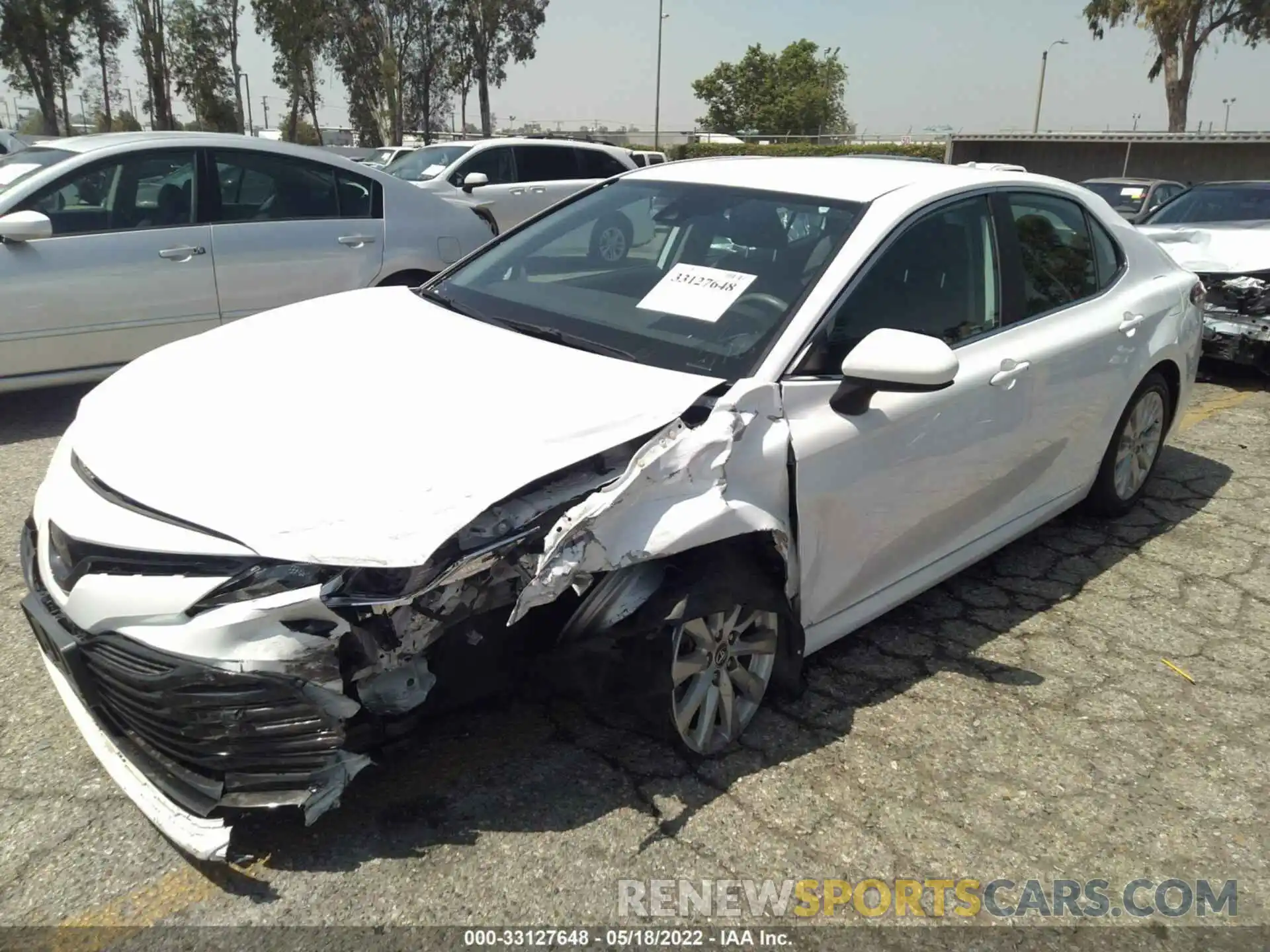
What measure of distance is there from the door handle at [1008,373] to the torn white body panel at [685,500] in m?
1.03

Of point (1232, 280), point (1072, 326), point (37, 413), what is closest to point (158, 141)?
point (37, 413)

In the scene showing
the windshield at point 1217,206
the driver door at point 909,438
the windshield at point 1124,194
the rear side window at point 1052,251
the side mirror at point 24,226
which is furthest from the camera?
the windshield at point 1124,194

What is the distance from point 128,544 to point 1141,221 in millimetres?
9218

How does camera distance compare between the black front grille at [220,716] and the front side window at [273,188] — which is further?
the front side window at [273,188]

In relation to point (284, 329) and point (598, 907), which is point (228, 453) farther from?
point (598, 907)

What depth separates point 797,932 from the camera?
2248 mm

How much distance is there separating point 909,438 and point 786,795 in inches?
44.1

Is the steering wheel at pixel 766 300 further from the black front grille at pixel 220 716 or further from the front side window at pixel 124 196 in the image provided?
the front side window at pixel 124 196

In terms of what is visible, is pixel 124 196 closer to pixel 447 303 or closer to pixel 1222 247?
pixel 447 303

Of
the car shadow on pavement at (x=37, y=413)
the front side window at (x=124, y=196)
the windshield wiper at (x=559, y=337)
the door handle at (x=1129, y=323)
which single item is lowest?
the car shadow on pavement at (x=37, y=413)

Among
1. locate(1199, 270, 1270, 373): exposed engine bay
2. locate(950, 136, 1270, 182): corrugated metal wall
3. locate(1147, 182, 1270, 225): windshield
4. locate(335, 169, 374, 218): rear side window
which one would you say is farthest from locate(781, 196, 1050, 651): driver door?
locate(950, 136, 1270, 182): corrugated metal wall

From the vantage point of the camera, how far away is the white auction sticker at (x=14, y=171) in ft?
17.7

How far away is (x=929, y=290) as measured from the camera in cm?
319

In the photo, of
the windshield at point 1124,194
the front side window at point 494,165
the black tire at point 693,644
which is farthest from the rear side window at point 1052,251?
the windshield at point 1124,194
